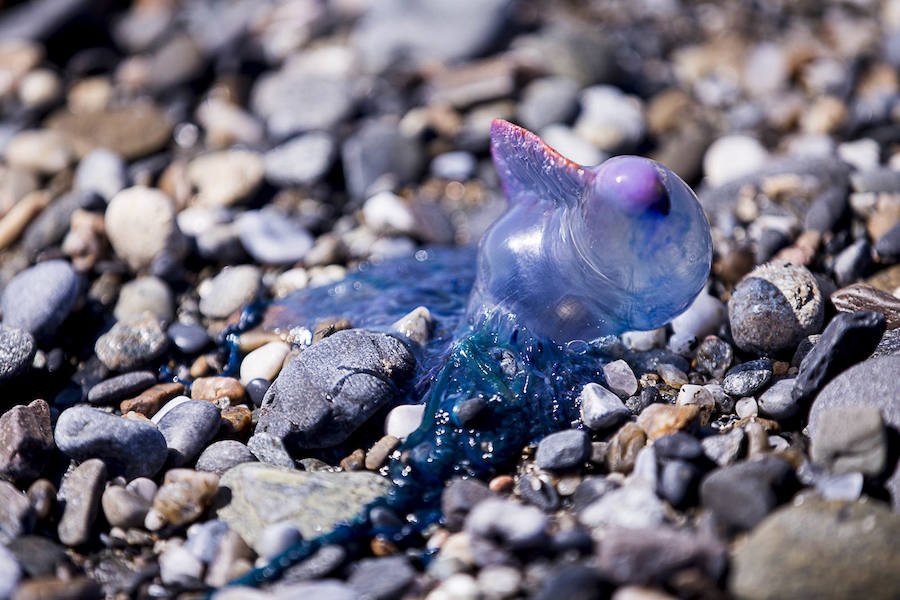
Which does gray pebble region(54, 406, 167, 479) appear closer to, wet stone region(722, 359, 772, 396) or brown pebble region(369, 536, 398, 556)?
brown pebble region(369, 536, 398, 556)

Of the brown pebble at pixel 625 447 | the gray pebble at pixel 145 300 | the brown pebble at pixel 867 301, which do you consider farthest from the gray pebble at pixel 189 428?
the brown pebble at pixel 867 301

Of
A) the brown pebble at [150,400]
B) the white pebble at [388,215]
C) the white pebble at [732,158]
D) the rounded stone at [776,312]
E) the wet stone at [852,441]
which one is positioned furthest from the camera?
the white pebble at [732,158]

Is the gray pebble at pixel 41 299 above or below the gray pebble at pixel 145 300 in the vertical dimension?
above

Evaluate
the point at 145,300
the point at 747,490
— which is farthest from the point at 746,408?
the point at 145,300

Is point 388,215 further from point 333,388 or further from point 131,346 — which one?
point 333,388

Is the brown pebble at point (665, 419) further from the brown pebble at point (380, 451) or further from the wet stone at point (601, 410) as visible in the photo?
the brown pebble at point (380, 451)

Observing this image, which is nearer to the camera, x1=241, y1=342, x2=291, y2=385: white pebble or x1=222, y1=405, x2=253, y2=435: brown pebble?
x1=222, y1=405, x2=253, y2=435: brown pebble

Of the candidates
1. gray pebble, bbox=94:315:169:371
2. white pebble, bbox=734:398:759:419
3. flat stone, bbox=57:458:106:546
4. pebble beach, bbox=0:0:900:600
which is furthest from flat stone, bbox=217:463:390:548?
white pebble, bbox=734:398:759:419
